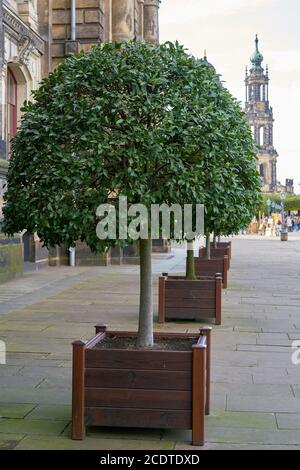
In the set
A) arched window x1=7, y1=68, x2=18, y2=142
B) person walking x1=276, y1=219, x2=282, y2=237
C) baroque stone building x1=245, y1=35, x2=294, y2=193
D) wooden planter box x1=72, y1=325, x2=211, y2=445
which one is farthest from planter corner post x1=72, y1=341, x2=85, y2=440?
baroque stone building x1=245, y1=35, x2=294, y2=193

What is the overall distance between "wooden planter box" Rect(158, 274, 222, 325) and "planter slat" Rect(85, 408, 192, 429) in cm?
533

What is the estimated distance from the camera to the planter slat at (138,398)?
5180 millimetres

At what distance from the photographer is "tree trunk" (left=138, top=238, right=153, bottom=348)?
6.02 metres

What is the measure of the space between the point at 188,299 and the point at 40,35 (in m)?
13.5

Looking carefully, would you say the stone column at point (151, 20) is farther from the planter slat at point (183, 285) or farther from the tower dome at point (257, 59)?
the tower dome at point (257, 59)

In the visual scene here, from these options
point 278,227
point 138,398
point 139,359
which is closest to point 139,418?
point 138,398

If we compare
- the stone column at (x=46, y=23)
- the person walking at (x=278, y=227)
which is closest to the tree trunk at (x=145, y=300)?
the stone column at (x=46, y=23)

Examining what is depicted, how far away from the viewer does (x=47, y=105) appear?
580cm

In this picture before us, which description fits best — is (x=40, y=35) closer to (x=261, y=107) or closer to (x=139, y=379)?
(x=139, y=379)

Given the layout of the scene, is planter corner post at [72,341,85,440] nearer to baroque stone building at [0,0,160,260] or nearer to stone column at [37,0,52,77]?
baroque stone building at [0,0,160,260]

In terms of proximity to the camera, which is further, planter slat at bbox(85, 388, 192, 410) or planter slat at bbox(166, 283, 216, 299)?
planter slat at bbox(166, 283, 216, 299)

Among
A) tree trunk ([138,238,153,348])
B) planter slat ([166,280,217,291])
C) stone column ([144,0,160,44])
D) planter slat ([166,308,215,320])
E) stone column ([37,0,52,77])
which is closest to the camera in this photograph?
tree trunk ([138,238,153,348])

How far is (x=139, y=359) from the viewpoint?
5.26 meters

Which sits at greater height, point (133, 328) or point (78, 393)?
point (78, 393)
